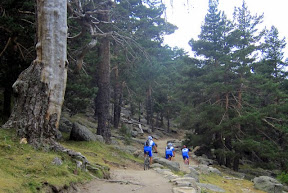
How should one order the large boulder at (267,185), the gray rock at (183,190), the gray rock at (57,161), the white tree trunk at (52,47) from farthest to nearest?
the large boulder at (267,185)
the white tree trunk at (52,47)
the gray rock at (183,190)
the gray rock at (57,161)

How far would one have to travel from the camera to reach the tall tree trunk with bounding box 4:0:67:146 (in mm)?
5207

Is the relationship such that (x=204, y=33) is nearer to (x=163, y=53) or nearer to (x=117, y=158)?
(x=163, y=53)

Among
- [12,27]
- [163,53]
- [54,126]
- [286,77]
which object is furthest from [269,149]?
[12,27]

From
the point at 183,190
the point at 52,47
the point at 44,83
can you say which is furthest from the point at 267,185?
the point at 52,47

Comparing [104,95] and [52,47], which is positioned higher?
[52,47]

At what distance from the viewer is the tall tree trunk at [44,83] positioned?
521 centimetres

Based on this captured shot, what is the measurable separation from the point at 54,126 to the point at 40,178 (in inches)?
75.9

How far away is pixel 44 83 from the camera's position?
18.1ft

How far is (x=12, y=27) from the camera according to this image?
8.23 meters

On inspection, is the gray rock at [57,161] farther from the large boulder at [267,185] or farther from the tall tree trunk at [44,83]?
the large boulder at [267,185]

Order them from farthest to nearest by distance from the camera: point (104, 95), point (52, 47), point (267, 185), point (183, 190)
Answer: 1. point (104, 95)
2. point (267, 185)
3. point (52, 47)
4. point (183, 190)

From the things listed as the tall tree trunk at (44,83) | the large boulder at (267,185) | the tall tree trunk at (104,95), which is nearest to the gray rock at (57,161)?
the tall tree trunk at (44,83)

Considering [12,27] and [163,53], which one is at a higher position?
[163,53]

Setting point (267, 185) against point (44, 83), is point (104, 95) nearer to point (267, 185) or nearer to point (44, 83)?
point (44, 83)
